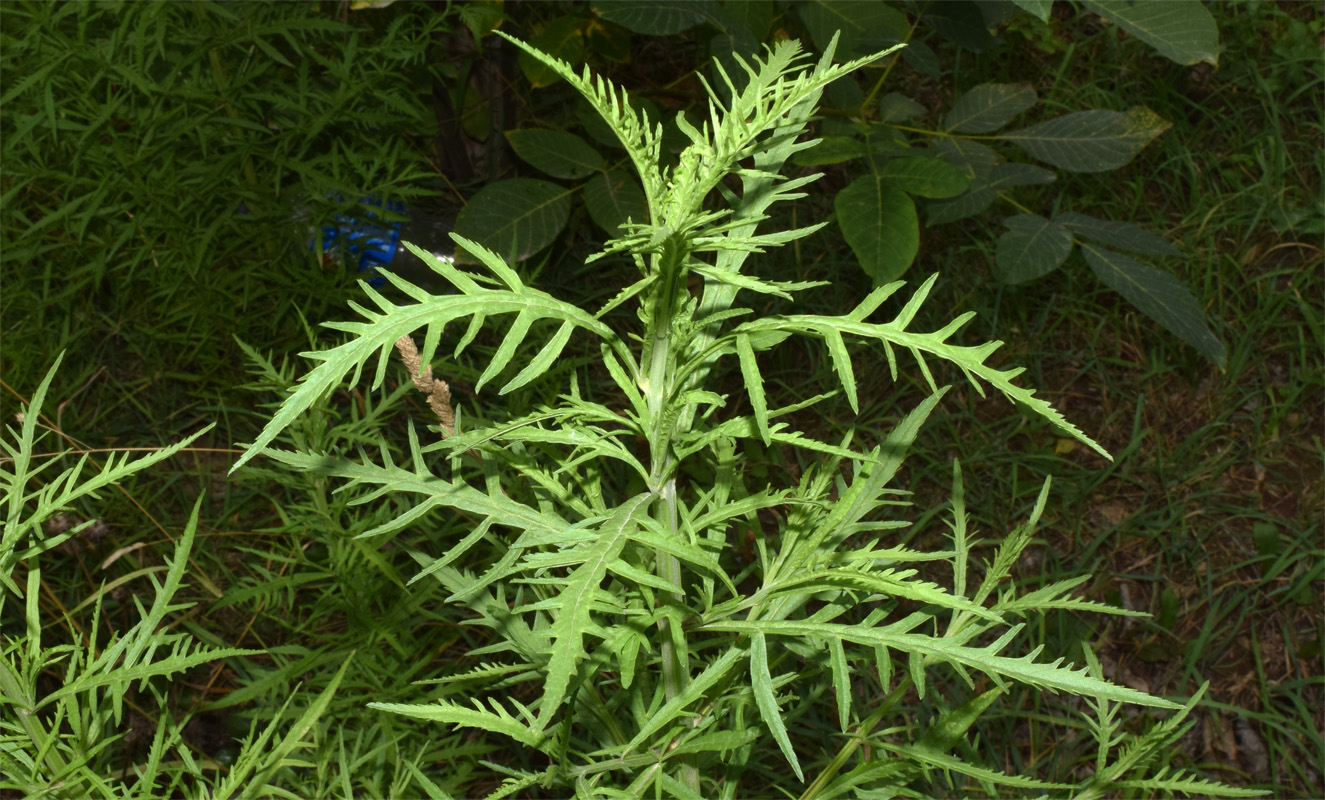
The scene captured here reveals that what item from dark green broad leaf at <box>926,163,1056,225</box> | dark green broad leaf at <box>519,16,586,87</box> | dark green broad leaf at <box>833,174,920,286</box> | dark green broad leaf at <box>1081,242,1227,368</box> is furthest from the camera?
dark green broad leaf at <box>519,16,586,87</box>

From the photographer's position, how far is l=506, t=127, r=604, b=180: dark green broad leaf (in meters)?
2.00

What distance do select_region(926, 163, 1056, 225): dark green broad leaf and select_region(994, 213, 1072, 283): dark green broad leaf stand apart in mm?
71

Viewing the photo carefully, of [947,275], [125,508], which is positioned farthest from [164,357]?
[947,275]

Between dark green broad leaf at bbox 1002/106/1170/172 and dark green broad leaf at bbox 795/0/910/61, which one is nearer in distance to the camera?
dark green broad leaf at bbox 795/0/910/61

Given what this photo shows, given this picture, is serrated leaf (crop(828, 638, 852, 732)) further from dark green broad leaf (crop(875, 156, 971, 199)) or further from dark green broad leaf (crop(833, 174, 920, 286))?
dark green broad leaf (crop(875, 156, 971, 199))

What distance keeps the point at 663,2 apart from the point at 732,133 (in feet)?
3.96

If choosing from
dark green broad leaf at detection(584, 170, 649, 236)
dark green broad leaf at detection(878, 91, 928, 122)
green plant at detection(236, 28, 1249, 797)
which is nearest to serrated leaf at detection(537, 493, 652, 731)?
green plant at detection(236, 28, 1249, 797)

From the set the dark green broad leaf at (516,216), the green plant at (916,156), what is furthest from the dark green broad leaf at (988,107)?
the dark green broad leaf at (516,216)

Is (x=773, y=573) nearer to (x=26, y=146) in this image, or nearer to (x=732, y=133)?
(x=732, y=133)

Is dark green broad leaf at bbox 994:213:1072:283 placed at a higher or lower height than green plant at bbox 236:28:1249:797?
lower

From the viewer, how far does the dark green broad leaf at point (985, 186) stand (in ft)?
6.39

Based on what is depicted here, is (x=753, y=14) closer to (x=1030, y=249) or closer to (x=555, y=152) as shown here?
(x=555, y=152)

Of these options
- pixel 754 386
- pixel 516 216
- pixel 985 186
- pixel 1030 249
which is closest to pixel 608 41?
pixel 516 216

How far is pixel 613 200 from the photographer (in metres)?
1.99
